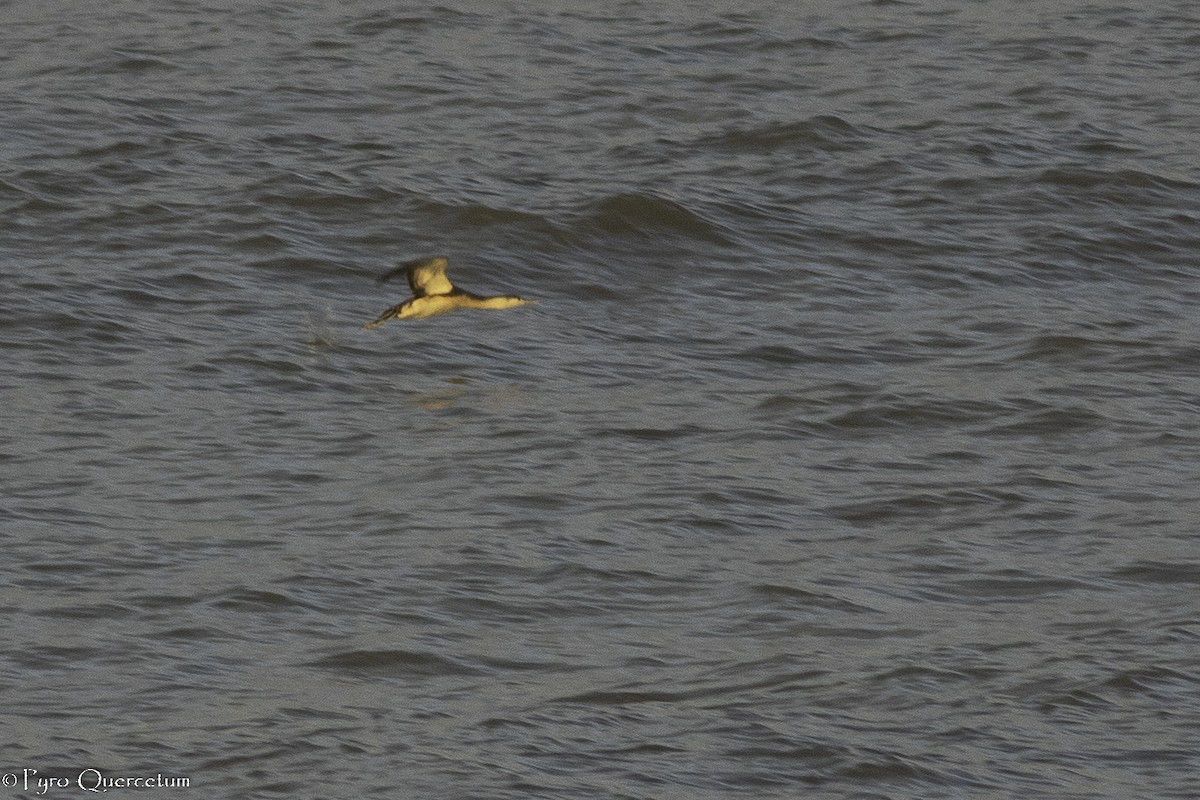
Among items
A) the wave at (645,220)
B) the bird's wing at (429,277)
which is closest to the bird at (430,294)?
the bird's wing at (429,277)

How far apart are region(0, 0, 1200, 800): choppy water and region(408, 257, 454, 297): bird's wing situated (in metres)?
0.56

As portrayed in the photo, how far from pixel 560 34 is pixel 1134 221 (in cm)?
490

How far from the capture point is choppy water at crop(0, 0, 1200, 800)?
7305 mm

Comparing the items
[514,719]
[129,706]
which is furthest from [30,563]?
[514,719]

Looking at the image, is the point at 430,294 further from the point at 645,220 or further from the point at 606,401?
the point at 645,220

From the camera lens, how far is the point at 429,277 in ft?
32.5

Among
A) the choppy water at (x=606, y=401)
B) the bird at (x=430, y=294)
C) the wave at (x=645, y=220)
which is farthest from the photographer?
the wave at (x=645, y=220)

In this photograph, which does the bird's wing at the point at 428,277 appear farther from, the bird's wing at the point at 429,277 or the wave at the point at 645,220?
the wave at the point at 645,220

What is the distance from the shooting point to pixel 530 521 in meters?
9.00

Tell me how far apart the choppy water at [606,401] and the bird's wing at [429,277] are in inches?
22.2

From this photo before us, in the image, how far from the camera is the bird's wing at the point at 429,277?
986 cm

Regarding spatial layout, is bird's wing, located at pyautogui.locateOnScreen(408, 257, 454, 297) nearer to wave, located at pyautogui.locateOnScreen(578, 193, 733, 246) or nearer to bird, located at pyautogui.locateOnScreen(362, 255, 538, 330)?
bird, located at pyautogui.locateOnScreen(362, 255, 538, 330)

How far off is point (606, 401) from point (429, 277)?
104 centimetres

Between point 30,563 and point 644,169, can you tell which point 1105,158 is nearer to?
point 644,169
